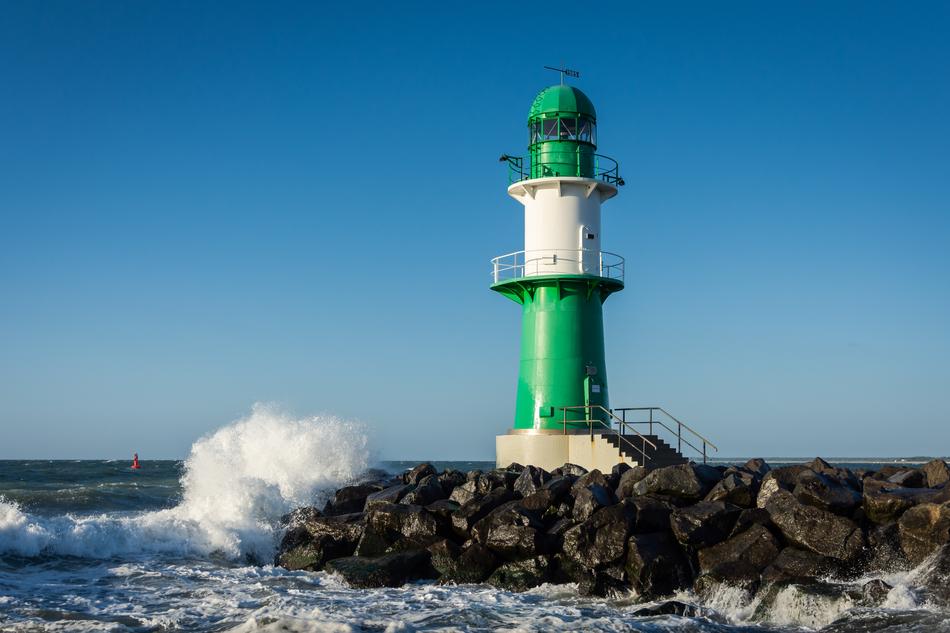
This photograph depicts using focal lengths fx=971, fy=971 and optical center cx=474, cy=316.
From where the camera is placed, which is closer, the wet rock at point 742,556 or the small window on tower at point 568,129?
the wet rock at point 742,556

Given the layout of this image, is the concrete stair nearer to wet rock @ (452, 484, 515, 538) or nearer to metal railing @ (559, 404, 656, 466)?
metal railing @ (559, 404, 656, 466)

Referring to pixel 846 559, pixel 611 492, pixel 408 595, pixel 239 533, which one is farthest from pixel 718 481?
pixel 239 533

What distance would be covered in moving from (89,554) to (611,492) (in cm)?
A: 746

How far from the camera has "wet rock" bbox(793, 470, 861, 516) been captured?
36.8 feet

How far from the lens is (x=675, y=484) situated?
41.7 feet

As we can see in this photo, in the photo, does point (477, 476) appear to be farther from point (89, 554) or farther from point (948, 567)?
point (948, 567)

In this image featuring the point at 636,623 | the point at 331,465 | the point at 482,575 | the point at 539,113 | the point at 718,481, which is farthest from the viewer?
the point at 331,465

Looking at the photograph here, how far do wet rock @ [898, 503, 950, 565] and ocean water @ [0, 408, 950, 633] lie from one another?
0.33 m

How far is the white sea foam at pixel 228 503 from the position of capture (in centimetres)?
1390

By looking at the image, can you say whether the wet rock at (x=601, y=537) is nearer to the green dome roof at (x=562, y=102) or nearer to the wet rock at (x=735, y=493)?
the wet rock at (x=735, y=493)

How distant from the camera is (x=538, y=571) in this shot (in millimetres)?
11734

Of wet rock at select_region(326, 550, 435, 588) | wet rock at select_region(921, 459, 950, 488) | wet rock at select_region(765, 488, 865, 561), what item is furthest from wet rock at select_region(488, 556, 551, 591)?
wet rock at select_region(921, 459, 950, 488)

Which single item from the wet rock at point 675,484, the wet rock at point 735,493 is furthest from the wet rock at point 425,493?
the wet rock at point 735,493

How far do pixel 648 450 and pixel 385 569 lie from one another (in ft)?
21.9
